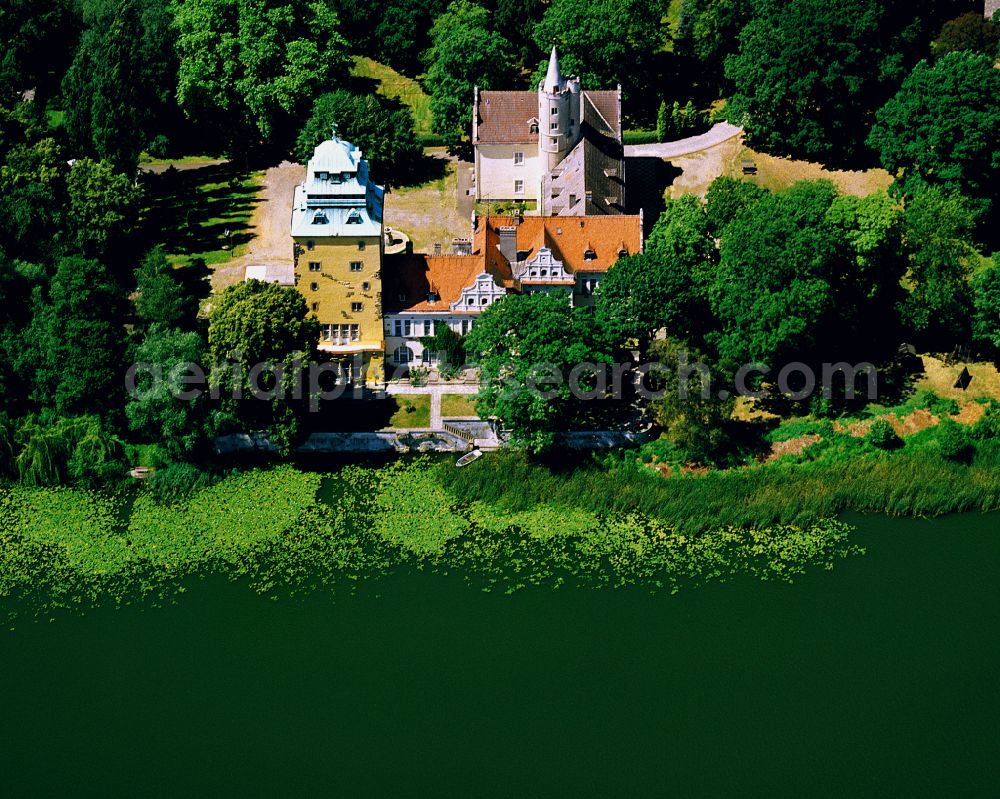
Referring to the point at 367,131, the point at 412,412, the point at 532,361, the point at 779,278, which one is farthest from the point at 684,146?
the point at 412,412

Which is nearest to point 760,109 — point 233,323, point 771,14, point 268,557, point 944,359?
point 771,14

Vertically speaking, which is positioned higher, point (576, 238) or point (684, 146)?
point (684, 146)

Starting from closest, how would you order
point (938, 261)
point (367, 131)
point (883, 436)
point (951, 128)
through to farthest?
point (883, 436)
point (938, 261)
point (951, 128)
point (367, 131)

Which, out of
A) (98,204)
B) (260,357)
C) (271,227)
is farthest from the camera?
(271,227)

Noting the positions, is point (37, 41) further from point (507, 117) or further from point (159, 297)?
point (507, 117)

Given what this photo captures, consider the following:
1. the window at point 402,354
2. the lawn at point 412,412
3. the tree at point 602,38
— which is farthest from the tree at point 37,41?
the lawn at point 412,412

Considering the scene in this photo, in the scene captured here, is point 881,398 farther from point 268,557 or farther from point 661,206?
point 268,557

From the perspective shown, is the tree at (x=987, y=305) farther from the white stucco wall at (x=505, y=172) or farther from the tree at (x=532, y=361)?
the white stucco wall at (x=505, y=172)
